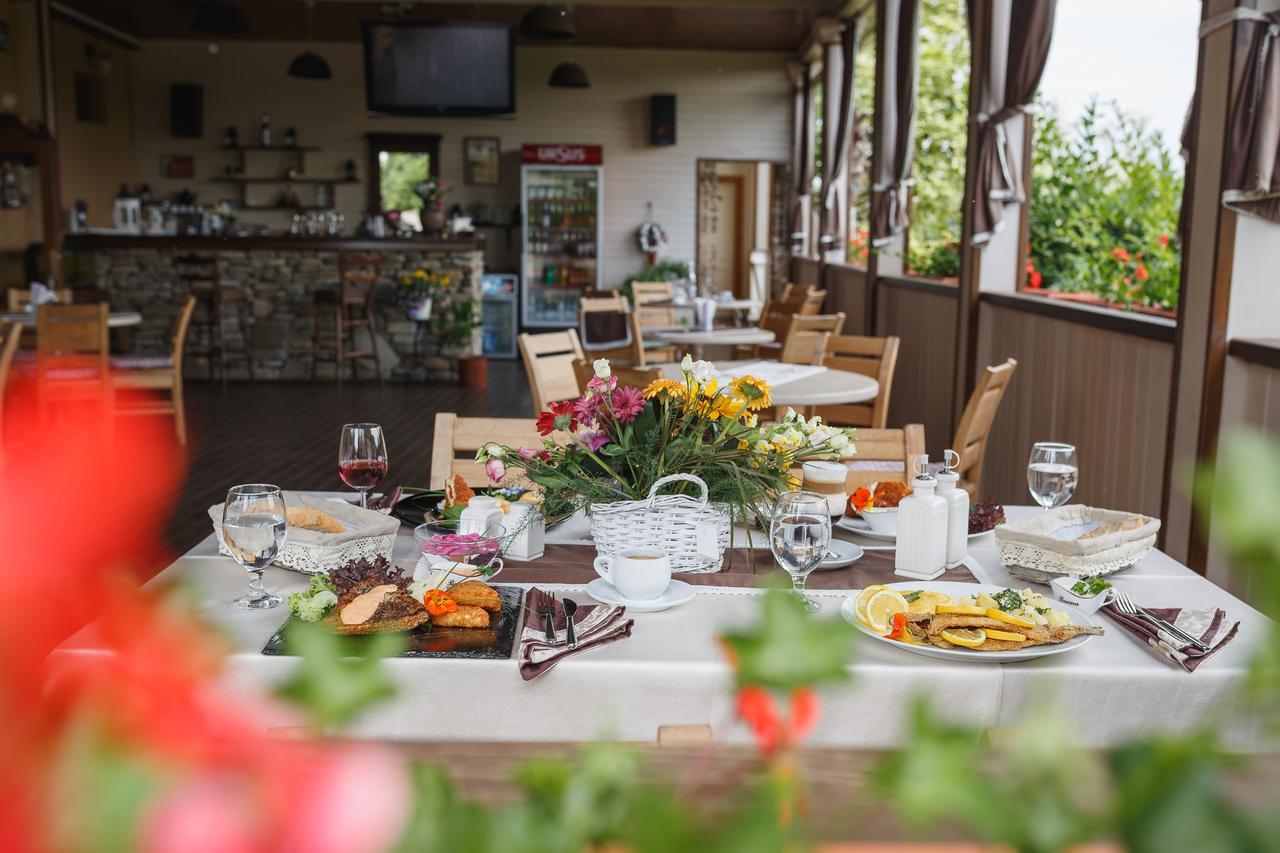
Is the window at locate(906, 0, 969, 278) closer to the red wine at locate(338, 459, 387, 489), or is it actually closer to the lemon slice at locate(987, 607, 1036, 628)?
the red wine at locate(338, 459, 387, 489)

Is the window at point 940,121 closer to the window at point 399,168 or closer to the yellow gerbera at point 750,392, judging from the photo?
the window at point 399,168

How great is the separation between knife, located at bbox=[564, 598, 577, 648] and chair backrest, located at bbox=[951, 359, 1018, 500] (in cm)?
198

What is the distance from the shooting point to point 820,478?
2.31 meters

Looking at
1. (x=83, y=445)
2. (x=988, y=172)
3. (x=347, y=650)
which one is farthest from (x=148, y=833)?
(x=83, y=445)

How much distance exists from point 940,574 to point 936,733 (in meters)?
1.67

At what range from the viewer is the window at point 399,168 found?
43.9 ft

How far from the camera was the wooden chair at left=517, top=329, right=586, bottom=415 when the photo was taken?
14.9 feet

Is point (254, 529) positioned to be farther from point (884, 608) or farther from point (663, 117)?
point (663, 117)

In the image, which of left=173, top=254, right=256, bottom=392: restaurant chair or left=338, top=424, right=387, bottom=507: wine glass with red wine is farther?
left=173, top=254, right=256, bottom=392: restaurant chair

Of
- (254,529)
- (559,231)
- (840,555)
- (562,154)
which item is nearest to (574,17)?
(562,154)

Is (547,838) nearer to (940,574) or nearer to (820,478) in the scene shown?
(940,574)

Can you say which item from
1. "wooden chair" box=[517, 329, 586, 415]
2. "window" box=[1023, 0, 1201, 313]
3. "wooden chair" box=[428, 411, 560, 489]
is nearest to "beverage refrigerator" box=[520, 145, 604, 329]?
"window" box=[1023, 0, 1201, 313]

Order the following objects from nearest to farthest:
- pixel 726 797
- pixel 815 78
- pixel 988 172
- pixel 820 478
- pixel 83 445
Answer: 1. pixel 726 797
2. pixel 820 478
3. pixel 988 172
4. pixel 83 445
5. pixel 815 78

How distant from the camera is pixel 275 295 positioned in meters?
10.3
